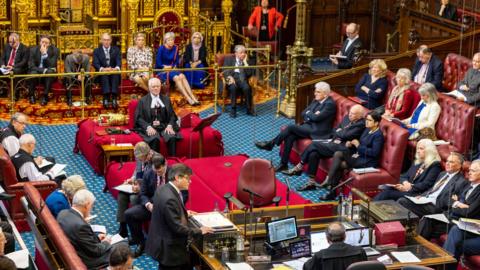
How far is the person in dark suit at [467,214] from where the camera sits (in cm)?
986

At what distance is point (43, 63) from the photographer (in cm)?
1596

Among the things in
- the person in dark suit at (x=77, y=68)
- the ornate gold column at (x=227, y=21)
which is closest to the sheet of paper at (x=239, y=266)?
the person in dark suit at (x=77, y=68)

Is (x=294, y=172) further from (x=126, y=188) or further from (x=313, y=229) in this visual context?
(x=313, y=229)

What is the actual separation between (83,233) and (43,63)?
7.41m

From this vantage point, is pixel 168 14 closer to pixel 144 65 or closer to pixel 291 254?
pixel 144 65

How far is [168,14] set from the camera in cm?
1898

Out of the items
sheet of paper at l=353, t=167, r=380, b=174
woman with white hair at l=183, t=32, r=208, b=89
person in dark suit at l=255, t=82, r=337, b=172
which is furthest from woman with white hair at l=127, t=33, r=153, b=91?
sheet of paper at l=353, t=167, r=380, b=174

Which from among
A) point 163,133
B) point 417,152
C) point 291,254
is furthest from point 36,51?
point 291,254

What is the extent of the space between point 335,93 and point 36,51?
4876 mm

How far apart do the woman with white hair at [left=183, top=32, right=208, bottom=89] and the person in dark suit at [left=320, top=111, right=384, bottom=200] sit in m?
4.97

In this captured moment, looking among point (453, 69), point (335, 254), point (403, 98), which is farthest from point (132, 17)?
point (335, 254)

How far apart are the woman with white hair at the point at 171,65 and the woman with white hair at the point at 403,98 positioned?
384 cm

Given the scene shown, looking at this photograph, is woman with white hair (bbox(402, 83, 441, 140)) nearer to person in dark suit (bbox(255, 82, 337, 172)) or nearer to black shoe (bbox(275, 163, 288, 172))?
person in dark suit (bbox(255, 82, 337, 172))

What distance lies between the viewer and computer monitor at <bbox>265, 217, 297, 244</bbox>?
9242 millimetres
